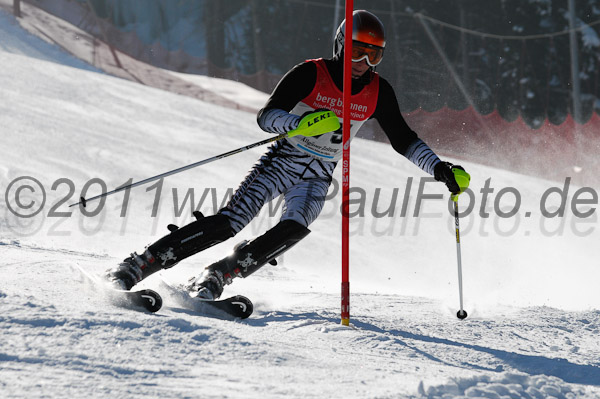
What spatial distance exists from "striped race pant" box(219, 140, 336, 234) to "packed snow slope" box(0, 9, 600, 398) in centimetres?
51

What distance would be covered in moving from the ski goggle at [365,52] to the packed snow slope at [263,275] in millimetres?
1343

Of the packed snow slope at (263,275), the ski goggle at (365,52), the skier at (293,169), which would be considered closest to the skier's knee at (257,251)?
the skier at (293,169)

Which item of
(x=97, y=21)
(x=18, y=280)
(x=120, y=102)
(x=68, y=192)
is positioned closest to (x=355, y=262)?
(x=68, y=192)

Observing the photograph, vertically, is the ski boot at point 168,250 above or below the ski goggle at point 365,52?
below

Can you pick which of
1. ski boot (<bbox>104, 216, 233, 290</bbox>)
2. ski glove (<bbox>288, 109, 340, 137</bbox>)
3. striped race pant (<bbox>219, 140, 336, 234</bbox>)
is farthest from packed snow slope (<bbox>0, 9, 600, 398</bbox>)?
ski glove (<bbox>288, 109, 340, 137</bbox>)

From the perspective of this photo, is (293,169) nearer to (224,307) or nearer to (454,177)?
Result: (454,177)

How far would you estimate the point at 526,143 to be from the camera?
15.8 metres

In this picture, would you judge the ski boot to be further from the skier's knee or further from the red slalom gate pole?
the red slalom gate pole

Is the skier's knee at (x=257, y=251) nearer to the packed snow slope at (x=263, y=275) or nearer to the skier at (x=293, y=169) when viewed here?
the skier at (x=293, y=169)

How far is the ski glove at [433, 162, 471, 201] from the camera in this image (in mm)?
3549

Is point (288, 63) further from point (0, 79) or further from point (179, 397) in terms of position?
point (179, 397)

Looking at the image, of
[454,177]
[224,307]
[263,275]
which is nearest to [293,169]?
[454,177]

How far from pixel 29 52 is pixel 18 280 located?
45.4 feet

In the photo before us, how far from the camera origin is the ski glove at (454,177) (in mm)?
3549
